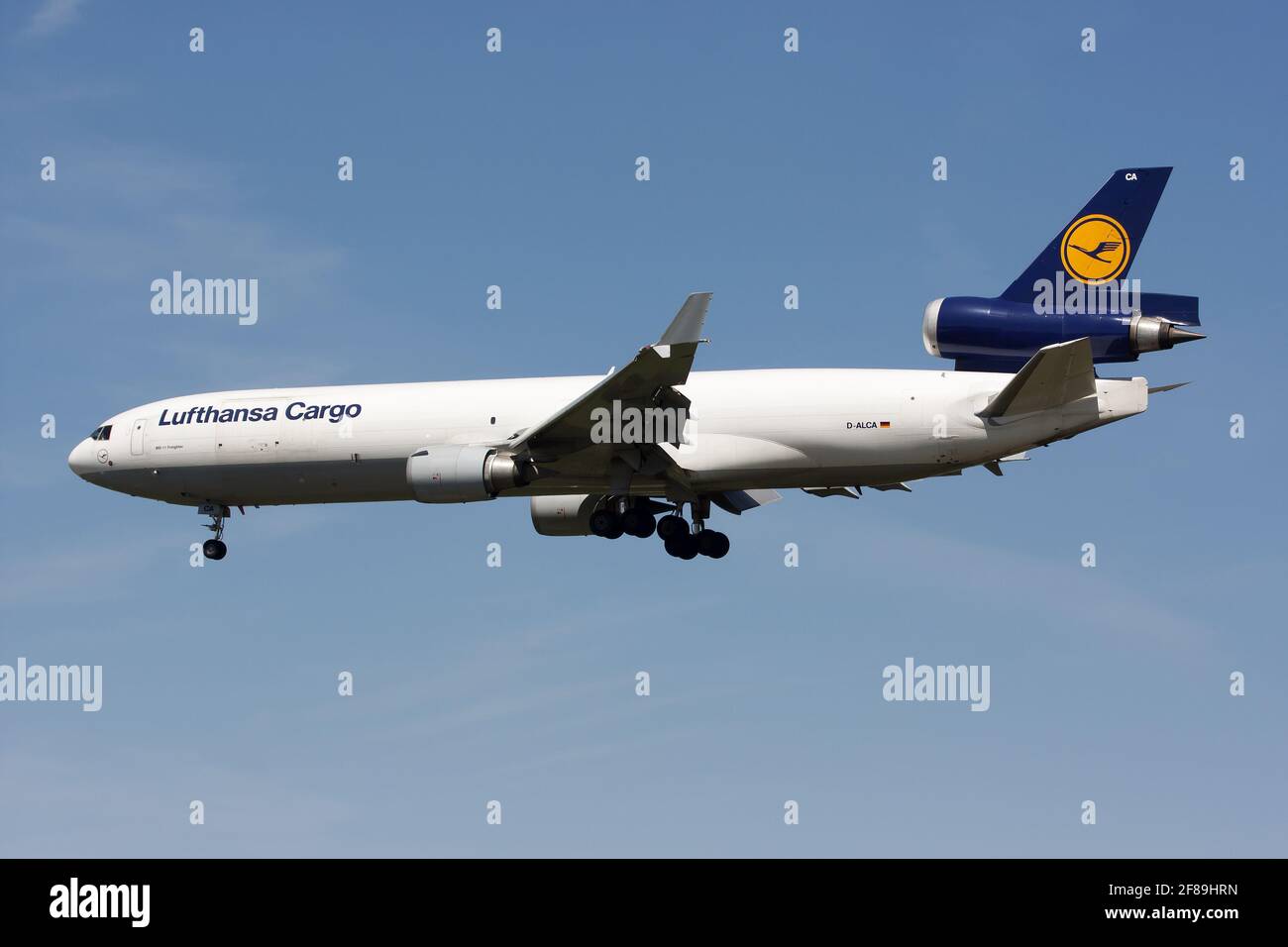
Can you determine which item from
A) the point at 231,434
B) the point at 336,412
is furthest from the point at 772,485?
the point at 231,434

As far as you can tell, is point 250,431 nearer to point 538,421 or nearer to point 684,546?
point 538,421

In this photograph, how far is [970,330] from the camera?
1344 inches

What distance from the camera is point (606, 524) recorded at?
1496 inches

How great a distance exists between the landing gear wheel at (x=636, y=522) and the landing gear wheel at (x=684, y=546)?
27.1 inches

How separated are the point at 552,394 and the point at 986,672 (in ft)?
36.3

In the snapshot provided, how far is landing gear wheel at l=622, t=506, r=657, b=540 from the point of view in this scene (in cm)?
3825

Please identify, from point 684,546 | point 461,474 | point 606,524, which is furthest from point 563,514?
point 461,474

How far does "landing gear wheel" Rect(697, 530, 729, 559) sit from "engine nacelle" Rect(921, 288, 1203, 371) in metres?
7.20

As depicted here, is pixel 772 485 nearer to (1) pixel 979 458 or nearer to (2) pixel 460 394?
(1) pixel 979 458

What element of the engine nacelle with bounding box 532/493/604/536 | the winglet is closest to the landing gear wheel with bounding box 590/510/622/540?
the engine nacelle with bounding box 532/493/604/536

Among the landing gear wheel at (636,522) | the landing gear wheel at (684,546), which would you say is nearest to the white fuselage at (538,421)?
the landing gear wheel at (636,522)

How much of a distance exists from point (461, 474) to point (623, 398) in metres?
3.69

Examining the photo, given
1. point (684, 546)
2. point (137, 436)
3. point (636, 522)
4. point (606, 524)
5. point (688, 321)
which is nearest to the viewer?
point (688, 321)

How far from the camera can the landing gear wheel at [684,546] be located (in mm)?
38656
